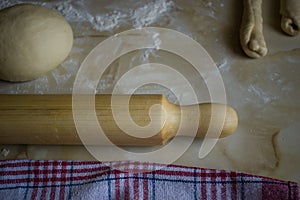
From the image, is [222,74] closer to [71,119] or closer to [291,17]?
[291,17]

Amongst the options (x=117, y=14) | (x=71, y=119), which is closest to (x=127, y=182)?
(x=71, y=119)

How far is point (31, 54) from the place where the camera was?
1.22 meters

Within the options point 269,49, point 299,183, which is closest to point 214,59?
point 269,49

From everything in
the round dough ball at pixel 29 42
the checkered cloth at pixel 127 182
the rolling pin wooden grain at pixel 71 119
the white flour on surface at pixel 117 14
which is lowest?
the checkered cloth at pixel 127 182

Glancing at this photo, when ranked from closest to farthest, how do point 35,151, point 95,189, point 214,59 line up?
1. point 95,189
2. point 35,151
3. point 214,59

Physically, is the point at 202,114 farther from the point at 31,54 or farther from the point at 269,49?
the point at 31,54

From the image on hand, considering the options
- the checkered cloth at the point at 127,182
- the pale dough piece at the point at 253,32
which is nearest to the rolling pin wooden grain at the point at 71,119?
the checkered cloth at the point at 127,182

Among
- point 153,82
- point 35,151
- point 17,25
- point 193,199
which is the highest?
point 17,25

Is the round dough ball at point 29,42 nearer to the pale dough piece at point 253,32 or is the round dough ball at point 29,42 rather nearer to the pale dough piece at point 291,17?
the pale dough piece at point 253,32

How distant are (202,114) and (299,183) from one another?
0.31m

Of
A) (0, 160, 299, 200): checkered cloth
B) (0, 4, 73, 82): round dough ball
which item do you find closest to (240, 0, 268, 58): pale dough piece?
(0, 160, 299, 200): checkered cloth

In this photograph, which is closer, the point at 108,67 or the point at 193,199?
the point at 193,199

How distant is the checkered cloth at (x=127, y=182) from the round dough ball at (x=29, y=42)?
0.27m

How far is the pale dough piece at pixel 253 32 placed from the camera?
1.28m
